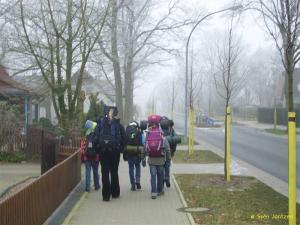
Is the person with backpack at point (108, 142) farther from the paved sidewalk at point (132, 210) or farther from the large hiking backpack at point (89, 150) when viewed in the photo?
the large hiking backpack at point (89, 150)

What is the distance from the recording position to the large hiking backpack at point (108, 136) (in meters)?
11.1

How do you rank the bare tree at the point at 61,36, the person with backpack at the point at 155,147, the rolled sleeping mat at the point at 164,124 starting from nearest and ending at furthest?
1. the person with backpack at the point at 155,147
2. the rolled sleeping mat at the point at 164,124
3. the bare tree at the point at 61,36

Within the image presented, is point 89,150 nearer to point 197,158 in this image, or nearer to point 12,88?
point 197,158

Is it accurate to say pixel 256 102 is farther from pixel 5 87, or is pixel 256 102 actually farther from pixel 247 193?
pixel 247 193

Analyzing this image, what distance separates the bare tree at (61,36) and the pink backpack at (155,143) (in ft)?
25.8

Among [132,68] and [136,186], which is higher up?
[132,68]

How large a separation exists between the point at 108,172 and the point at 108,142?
2.05 ft

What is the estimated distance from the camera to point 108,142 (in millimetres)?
11086

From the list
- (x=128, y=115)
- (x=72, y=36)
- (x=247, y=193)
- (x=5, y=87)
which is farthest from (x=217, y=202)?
(x=128, y=115)

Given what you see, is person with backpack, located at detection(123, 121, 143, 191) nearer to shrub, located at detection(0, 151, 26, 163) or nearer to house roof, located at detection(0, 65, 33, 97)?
shrub, located at detection(0, 151, 26, 163)

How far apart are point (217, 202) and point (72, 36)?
9.62 meters

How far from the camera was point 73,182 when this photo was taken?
12.6 m

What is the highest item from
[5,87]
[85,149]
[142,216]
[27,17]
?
[27,17]

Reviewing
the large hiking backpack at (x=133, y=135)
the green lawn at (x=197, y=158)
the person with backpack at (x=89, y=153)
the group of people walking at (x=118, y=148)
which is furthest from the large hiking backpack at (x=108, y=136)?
the green lawn at (x=197, y=158)
